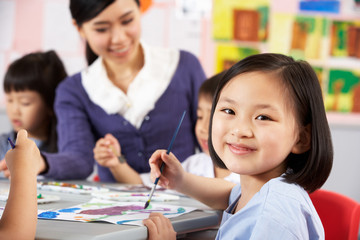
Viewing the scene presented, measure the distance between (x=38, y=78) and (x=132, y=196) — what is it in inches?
45.3

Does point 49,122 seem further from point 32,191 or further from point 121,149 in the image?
point 32,191

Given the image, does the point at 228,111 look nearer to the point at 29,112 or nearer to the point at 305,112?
the point at 305,112

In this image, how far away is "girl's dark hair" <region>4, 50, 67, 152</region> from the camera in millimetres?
2225

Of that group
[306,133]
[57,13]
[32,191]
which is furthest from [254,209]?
[57,13]

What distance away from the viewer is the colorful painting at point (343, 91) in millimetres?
3230

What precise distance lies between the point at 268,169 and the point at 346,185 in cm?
250

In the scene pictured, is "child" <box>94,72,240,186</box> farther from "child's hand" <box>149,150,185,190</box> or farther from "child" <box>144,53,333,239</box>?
"child" <box>144,53,333,239</box>

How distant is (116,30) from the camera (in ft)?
5.74

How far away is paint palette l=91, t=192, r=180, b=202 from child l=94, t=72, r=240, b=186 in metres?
0.24

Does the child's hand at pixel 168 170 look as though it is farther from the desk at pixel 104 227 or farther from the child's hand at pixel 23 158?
the child's hand at pixel 23 158

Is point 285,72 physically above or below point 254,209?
above

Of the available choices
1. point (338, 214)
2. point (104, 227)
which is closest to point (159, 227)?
point (104, 227)

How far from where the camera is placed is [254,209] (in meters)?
0.86

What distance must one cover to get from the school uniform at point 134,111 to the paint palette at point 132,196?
1.60 feet
